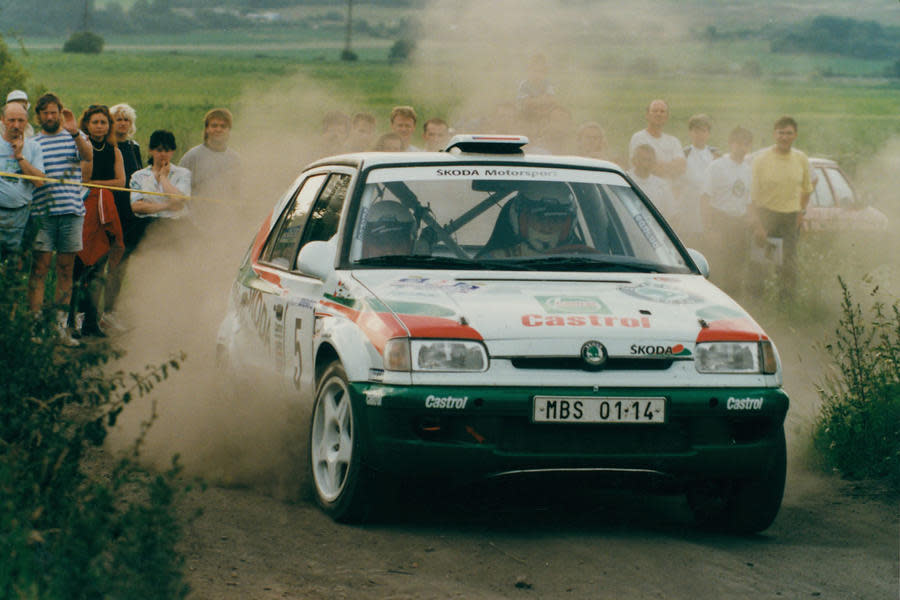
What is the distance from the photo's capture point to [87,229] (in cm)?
1434

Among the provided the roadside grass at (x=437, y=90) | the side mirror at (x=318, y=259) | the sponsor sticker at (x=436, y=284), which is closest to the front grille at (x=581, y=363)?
the sponsor sticker at (x=436, y=284)

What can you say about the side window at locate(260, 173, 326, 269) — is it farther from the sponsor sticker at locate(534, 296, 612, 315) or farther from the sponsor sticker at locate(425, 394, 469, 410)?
the sponsor sticker at locate(425, 394, 469, 410)

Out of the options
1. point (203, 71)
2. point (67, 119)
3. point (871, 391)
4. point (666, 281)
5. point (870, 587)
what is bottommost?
point (870, 587)

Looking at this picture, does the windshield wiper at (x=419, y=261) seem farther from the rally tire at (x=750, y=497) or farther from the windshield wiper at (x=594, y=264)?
the rally tire at (x=750, y=497)

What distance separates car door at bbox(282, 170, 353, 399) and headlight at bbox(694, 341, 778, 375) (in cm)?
189

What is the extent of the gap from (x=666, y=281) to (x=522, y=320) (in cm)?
115

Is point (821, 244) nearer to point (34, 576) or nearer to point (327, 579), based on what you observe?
point (327, 579)

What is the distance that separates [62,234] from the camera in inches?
511

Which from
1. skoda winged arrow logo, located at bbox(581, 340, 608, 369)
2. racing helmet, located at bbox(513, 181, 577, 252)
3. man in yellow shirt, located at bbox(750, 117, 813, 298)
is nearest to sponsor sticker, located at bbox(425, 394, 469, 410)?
skoda winged arrow logo, located at bbox(581, 340, 608, 369)

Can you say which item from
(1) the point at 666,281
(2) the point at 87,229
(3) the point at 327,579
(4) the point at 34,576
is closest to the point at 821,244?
(2) the point at 87,229

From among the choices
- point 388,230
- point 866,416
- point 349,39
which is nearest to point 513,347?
point 388,230

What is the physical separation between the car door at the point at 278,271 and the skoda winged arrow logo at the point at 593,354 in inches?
79.2

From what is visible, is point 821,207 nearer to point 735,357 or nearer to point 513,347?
point 735,357

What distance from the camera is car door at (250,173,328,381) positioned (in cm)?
826
